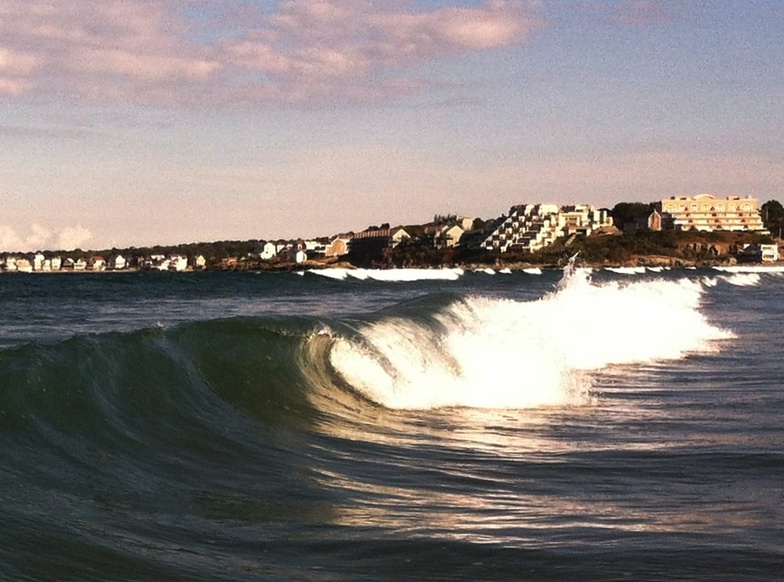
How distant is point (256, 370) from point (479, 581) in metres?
8.87

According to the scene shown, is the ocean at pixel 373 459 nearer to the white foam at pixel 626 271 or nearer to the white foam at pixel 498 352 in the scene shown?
the white foam at pixel 498 352

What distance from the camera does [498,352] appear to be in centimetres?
1945

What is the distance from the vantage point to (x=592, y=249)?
197875 millimetres

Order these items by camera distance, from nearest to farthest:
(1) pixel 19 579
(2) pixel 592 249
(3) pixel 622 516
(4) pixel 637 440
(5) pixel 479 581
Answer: (1) pixel 19 579, (5) pixel 479 581, (3) pixel 622 516, (4) pixel 637 440, (2) pixel 592 249

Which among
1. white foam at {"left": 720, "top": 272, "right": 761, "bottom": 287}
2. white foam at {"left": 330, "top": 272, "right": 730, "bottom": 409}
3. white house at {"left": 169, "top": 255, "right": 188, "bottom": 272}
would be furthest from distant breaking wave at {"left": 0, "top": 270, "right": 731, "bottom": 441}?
white house at {"left": 169, "top": 255, "right": 188, "bottom": 272}

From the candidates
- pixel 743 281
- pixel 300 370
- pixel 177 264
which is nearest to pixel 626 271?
pixel 743 281

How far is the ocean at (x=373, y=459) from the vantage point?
701cm

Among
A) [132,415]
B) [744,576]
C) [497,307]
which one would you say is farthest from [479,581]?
[497,307]

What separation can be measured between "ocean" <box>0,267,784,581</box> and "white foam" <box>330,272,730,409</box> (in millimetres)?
79

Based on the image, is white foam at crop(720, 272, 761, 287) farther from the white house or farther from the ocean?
the white house

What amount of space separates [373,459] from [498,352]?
869cm

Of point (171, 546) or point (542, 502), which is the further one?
point (542, 502)

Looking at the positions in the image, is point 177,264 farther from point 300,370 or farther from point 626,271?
point 300,370

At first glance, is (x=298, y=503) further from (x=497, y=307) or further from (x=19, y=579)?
(x=497, y=307)
